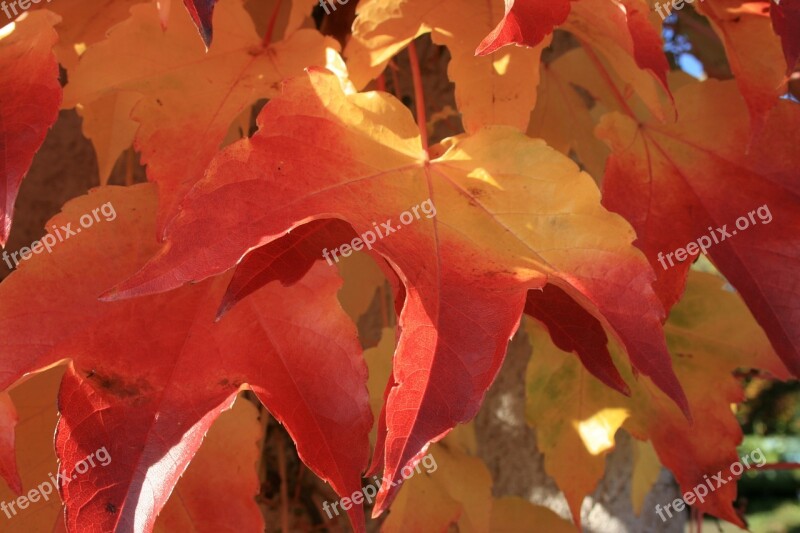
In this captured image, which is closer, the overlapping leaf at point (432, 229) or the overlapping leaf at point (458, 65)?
the overlapping leaf at point (432, 229)

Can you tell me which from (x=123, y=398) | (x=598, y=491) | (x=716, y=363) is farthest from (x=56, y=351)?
(x=598, y=491)

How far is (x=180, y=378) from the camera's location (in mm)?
375

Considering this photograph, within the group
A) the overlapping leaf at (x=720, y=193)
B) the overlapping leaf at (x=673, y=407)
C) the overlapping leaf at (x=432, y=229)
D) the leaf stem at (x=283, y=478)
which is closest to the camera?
the overlapping leaf at (x=432, y=229)

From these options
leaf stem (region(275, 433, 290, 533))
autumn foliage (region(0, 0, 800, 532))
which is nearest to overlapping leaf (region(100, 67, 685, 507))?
autumn foliage (region(0, 0, 800, 532))

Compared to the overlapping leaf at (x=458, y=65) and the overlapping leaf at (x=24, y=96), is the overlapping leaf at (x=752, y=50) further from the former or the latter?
the overlapping leaf at (x=24, y=96)

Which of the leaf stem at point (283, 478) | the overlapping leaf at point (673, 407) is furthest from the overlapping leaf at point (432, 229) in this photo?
the leaf stem at point (283, 478)

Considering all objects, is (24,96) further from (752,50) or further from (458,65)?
(752,50)

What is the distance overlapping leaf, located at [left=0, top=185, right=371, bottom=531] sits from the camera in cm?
34

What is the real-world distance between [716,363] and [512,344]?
285 millimetres

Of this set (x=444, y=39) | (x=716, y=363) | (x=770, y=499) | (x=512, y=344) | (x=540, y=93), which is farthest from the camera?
(x=770, y=499)

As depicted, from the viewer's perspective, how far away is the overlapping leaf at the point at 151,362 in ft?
1.11

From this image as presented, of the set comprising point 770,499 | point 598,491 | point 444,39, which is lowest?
point 770,499

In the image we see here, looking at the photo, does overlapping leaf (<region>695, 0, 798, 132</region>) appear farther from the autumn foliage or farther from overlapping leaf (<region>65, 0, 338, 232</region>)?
overlapping leaf (<region>65, 0, 338, 232</region>)

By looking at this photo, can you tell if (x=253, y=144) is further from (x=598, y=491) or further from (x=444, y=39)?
(x=598, y=491)
